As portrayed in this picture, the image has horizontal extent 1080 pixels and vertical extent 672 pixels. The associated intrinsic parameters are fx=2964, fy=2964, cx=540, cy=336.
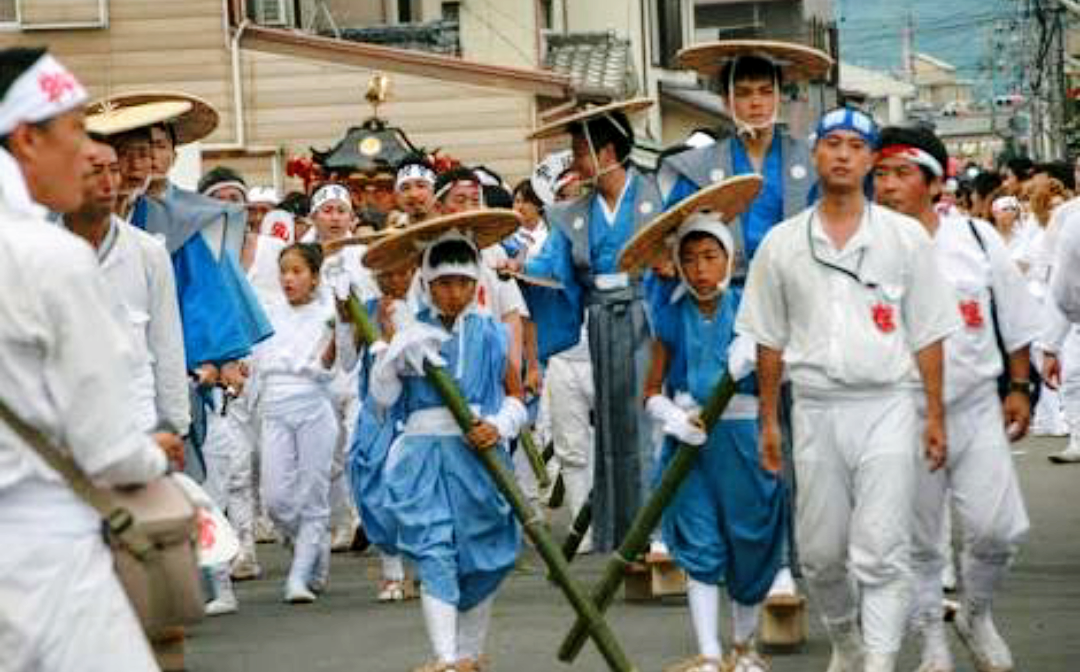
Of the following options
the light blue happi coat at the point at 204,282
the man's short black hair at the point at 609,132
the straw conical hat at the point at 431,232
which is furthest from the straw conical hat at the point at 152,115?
the man's short black hair at the point at 609,132

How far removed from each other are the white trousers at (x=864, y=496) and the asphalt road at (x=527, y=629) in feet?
4.30

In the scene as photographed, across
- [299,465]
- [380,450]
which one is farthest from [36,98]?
[299,465]

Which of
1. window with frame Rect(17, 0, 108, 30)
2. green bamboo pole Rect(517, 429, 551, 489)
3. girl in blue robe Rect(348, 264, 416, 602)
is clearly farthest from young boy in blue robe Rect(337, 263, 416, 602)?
window with frame Rect(17, 0, 108, 30)

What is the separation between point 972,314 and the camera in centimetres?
1073

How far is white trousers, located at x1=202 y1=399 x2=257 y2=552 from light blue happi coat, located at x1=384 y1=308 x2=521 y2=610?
3.70m

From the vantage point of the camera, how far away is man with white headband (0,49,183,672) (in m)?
6.31

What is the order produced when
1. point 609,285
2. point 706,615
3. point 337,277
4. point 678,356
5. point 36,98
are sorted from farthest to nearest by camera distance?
point 337,277 → point 609,285 → point 678,356 → point 706,615 → point 36,98

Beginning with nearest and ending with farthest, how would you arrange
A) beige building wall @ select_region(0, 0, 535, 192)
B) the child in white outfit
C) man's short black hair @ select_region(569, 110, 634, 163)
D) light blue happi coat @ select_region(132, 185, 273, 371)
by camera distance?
1. light blue happi coat @ select_region(132, 185, 273, 371)
2. man's short black hair @ select_region(569, 110, 634, 163)
3. the child in white outfit
4. beige building wall @ select_region(0, 0, 535, 192)

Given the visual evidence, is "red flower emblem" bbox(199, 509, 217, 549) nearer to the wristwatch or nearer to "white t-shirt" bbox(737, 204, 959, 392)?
"white t-shirt" bbox(737, 204, 959, 392)

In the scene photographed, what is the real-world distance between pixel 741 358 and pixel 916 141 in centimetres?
102

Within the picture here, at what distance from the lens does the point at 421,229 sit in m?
11.4

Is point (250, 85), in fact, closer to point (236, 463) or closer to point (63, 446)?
point (236, 463)

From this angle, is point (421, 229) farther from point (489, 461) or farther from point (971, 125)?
point (971, 125)

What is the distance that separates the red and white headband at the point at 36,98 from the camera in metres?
6.63
